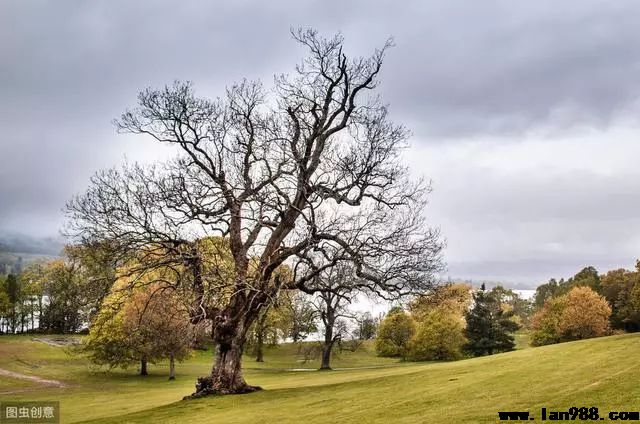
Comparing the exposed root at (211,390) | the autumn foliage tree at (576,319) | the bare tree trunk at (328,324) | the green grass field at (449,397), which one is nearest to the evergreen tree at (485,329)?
the autumn foliage tree at (576,319)

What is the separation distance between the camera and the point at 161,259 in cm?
2514

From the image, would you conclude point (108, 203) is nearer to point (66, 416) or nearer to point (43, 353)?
point (66, 416)

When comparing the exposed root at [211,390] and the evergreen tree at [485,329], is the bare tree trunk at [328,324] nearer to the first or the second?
the evergreen tree at [485,329]

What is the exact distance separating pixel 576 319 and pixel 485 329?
10.5 metres

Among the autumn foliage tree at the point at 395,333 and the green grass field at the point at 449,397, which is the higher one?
the green grass field at the point at 449,397

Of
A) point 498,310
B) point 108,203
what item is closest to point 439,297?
point 108,203

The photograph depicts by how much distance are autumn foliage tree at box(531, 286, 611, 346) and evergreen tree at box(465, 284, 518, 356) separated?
5.58 meters

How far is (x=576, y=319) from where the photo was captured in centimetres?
6394

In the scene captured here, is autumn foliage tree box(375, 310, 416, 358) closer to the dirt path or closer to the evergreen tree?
the evergreen tree

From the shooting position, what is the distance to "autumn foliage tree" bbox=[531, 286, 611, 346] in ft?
209

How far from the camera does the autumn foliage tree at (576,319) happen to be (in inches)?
2504

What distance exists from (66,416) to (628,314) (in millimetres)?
71475

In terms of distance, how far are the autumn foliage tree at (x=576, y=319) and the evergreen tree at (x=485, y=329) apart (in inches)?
220

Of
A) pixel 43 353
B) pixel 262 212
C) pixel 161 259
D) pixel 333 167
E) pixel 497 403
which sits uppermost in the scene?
pixel 333 167
